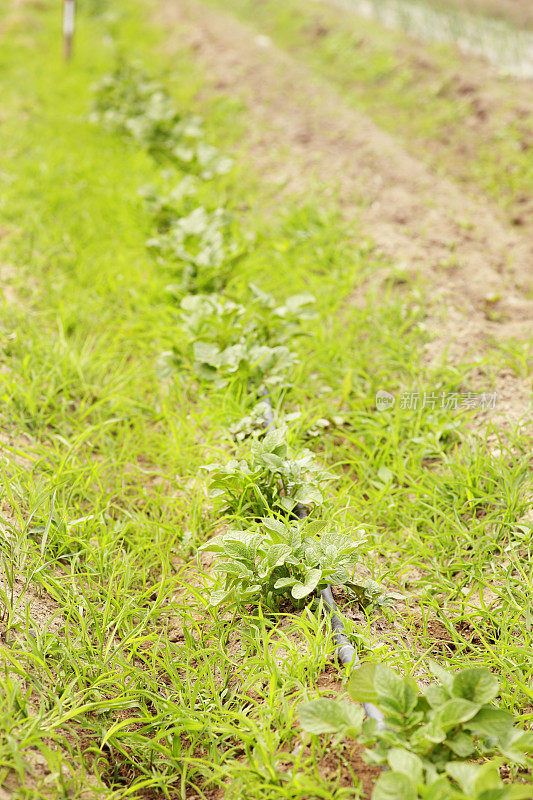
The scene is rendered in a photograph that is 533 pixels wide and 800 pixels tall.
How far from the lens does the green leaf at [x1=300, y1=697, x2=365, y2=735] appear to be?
1148mm

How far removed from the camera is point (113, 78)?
17.4ft

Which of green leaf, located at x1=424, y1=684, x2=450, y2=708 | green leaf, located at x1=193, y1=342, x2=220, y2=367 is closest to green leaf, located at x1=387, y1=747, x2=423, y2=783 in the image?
green leaf, located at x1=424, y1=684, x2=450, y2=708

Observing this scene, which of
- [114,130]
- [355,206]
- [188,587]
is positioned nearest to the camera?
[188,587]

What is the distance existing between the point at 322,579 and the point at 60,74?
21.2 ft

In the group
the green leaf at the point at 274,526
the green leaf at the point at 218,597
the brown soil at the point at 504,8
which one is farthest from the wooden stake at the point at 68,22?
the green leaf at the point at 218,597

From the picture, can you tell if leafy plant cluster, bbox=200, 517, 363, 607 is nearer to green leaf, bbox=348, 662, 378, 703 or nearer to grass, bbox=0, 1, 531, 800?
grass, bbox=0, 1, 531, 800

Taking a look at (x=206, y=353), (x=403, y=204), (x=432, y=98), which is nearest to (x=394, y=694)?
(x=206, y=353)

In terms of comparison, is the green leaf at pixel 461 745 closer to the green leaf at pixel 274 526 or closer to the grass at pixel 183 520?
the grass at pixel 183 520

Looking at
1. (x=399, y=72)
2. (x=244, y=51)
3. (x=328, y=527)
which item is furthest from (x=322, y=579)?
(x=244, y=51)

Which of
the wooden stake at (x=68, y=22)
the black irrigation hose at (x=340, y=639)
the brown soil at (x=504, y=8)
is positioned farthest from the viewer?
the brown soil at (x=504, y=8)

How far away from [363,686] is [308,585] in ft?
1.04

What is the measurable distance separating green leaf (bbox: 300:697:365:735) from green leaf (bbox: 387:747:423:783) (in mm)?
97

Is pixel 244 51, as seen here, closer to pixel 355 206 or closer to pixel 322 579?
pixel 355 206

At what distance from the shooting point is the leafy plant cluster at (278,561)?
4.96 ft
